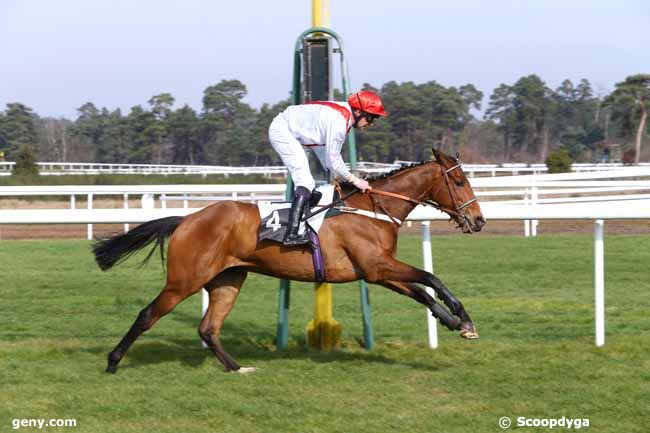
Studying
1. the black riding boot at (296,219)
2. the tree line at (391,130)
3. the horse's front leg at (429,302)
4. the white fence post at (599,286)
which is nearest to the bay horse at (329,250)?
the horse's front leg at (429,302)

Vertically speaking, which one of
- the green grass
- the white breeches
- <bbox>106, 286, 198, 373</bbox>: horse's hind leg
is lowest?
the green grass

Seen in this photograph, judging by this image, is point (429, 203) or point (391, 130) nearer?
point (429, 203)

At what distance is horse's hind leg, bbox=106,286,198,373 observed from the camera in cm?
575

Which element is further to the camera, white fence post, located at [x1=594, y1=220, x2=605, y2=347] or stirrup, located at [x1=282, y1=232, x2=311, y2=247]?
white fence post, located at [x1=594, y1=220, x2=605, y2=347]

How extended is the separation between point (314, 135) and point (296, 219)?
56 cm

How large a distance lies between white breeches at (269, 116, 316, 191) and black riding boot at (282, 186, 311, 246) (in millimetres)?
89

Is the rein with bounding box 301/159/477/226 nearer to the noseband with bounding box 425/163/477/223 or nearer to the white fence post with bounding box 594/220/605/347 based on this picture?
the noseband with bounding box 425/163/477/223

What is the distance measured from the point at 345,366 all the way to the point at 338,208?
1.04 metres

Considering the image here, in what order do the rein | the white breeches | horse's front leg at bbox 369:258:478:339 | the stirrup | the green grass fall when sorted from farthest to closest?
the rein, the white breeches, the stirrup, horse's front leg at bbox 369:258:478:339, the green grass

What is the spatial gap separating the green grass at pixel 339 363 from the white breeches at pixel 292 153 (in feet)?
4.04

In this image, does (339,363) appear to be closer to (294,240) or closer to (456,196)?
(294,240)

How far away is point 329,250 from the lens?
226 inches

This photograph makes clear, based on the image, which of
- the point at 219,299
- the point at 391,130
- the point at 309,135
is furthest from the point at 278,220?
the point at 391,130

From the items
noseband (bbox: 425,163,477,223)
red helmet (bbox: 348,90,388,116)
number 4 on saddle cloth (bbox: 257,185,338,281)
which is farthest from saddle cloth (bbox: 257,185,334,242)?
noseband (bbox: 425,163,477,223)
